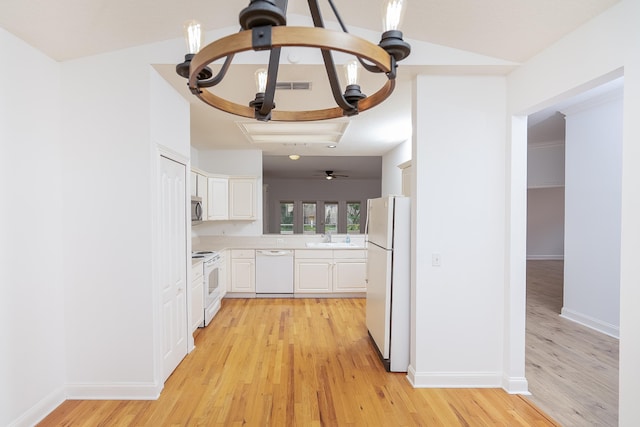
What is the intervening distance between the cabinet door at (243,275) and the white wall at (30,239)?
9.08ft

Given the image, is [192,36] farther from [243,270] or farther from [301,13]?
[243,270]

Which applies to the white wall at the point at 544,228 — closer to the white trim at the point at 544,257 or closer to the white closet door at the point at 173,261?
the white trim at the point at 544,257

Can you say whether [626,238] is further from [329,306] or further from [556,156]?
[556,156]

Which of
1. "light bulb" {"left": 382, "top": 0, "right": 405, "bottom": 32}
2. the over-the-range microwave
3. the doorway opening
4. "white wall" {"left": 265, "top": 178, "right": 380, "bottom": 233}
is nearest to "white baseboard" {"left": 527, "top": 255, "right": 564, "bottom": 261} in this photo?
"white wall" {"left": 265, "top": 178, "right": 380, "bottom": 233}

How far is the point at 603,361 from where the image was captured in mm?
3090

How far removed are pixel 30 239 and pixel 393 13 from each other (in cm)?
257

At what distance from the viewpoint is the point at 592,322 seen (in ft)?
13.0

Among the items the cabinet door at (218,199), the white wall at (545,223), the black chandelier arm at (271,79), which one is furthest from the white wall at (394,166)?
the white wall at (545,223)

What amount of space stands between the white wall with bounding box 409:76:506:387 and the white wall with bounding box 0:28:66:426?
2731mm

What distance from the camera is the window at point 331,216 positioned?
1063cm

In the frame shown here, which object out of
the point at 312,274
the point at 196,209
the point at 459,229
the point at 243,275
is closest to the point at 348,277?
the point at 312,274

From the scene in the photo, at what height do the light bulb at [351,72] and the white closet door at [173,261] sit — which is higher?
the light bulb at [351,72]

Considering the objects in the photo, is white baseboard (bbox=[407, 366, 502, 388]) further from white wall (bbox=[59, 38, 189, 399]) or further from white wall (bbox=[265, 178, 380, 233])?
white wall (bbox=[265, 178, 380, 233])

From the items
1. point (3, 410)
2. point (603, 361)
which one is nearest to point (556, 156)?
point (603, 361)
